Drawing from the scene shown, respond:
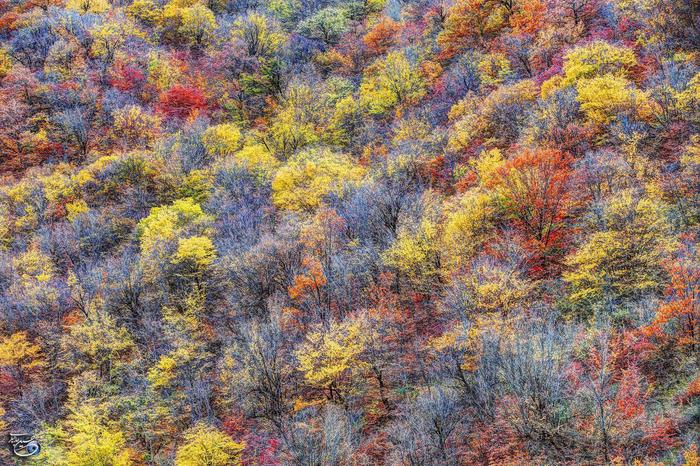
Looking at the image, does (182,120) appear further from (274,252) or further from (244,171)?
(274,252)

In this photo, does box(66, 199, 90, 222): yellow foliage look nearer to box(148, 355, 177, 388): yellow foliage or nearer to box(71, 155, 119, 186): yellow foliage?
box(71, 155, 119, 186): yellow foliage

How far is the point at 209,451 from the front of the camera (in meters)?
44.1

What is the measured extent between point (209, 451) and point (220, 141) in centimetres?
5519

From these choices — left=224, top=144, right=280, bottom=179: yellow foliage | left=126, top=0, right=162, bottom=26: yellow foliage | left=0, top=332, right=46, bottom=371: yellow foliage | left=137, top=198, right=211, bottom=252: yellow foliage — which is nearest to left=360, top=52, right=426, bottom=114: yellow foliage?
left=224, top=144, right=280, bottom=179: yellow foliage

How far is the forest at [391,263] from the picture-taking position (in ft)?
123

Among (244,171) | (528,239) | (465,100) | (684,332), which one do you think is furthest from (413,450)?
(465,100)

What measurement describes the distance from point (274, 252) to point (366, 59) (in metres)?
64.1

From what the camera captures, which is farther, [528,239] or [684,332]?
[528,239]

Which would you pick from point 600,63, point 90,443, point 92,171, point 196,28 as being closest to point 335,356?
point 90,443

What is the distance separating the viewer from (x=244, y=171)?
77750 millimetres

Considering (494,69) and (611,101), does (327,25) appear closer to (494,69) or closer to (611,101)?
(494,69)

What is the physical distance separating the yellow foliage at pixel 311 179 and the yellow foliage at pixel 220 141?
580 inches

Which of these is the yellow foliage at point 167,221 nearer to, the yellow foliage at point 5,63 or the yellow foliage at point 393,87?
the yellow foliage at point 393,87

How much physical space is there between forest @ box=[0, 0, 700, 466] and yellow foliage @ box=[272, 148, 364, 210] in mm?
364
